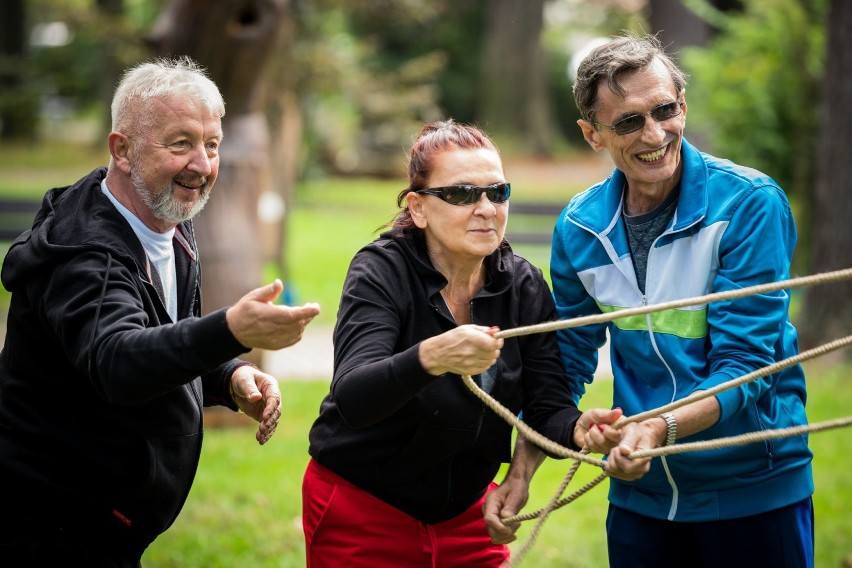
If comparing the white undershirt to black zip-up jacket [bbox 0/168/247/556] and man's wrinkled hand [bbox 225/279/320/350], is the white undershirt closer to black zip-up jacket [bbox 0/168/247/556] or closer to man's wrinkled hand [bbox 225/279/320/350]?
black zip-up jacket [bbox 0/168/247/556]

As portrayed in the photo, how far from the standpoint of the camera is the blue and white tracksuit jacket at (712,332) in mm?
2965

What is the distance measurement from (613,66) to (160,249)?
138cm

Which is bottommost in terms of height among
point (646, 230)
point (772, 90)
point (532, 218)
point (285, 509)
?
point (285, 509)

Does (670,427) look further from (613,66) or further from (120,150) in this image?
(120,150)

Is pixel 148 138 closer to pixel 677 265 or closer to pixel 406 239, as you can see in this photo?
pixel 406 239

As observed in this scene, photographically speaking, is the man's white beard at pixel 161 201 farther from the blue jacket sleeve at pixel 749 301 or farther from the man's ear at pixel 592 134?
the blue jacket sleeve at pixel 749 301

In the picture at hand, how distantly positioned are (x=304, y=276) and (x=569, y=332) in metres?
11.9

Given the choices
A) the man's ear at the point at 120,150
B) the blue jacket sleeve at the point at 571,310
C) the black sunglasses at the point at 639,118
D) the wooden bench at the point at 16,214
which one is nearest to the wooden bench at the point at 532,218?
the wooden bench at the point at 16,214

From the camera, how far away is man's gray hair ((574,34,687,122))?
3.10m

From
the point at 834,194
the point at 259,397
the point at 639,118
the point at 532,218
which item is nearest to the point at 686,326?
the point at 639,118

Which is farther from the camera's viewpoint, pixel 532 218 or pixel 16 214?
pixel 532 218

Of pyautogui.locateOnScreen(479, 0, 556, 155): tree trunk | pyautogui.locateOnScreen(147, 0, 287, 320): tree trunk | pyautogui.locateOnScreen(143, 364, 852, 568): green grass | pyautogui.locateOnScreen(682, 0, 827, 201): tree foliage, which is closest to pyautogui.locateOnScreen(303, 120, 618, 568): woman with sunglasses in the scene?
pyautogui.locateOnScreen(143, 364, 852, 568): green grass

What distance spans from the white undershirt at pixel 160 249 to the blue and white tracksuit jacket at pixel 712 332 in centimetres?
120

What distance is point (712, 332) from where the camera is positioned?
304 cm
